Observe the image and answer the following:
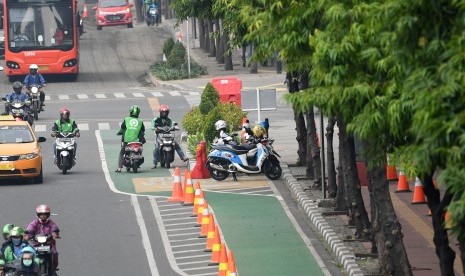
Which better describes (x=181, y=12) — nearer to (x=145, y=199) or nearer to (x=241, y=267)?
(x=145, y=199)

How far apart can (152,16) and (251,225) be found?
186ft

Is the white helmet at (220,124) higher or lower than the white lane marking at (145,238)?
higher

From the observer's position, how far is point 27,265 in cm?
1930

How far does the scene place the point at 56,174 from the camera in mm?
35188

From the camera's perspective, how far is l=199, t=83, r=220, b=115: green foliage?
123 ft

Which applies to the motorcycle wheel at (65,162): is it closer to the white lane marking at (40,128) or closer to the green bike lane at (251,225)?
the green bike lane at (251,225)

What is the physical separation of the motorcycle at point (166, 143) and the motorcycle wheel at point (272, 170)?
3128mm

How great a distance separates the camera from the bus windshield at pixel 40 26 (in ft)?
188

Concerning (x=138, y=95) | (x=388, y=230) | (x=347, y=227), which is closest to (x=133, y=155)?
(x=347, y=227)

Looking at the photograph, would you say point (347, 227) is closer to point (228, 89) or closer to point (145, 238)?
point (145, 238)

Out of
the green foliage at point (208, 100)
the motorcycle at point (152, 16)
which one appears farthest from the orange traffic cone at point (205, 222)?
the motorcycle at point (152, 16)

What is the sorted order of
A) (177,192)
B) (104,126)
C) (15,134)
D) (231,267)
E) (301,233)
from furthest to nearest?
(104,126) < (15,134) < (177,192) < (301,233) < (231,267)

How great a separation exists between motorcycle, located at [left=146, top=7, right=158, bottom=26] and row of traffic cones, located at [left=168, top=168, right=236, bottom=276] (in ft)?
168

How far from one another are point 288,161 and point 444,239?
62.2ft
